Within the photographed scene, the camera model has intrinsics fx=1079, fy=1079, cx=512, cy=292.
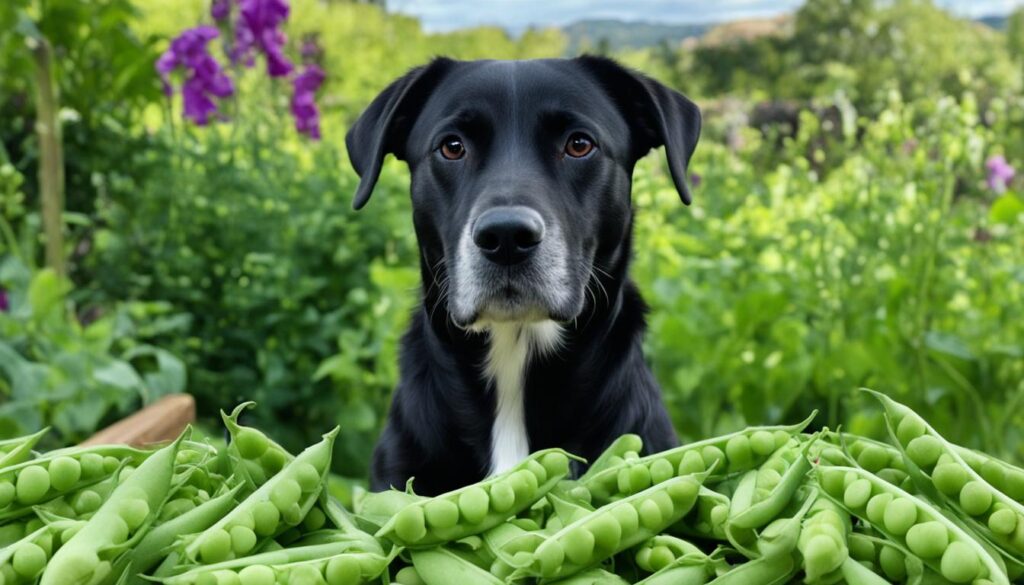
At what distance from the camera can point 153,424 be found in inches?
128

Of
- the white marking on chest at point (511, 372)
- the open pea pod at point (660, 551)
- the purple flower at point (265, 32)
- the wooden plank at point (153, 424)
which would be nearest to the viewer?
the open pea pod at point (660, 551)

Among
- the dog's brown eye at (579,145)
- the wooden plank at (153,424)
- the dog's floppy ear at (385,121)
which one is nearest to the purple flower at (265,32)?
the wooden plank at (153,424)

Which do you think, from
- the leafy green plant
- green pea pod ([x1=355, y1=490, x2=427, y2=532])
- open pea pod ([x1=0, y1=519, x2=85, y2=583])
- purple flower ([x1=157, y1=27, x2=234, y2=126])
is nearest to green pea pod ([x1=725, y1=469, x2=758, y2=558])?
green pea pod ([x1=355, y1=490, x2=427, y2=532])

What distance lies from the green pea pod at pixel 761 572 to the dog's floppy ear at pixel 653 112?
1682 mm

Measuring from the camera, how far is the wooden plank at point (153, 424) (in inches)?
120

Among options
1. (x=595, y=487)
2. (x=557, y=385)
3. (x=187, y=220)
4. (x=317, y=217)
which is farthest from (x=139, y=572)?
(x=187, y=220)

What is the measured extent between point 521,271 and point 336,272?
260 centimetres

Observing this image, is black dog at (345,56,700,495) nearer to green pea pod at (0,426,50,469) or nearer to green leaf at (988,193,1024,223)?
green pea pod at (0,426,50,469)

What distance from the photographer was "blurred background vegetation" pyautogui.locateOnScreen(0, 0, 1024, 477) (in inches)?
154

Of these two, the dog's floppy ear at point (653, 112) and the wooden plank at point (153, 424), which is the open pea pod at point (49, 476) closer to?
the dog's floppy ear at point (653, 112)

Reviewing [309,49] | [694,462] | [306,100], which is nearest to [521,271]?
[694,462]

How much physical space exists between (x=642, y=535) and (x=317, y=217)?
3.82 m

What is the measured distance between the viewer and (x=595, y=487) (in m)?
1.09

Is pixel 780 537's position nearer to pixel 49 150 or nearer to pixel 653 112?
pixel 653 112
